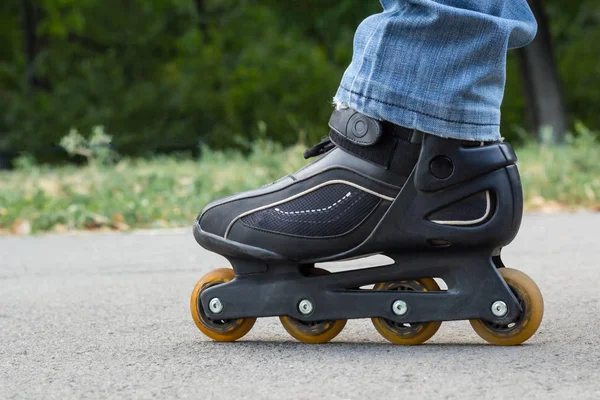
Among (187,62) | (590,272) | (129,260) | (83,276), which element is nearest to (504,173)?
(590,272)

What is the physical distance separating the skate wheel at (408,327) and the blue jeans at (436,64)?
0.34 meters

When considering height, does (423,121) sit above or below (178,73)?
above

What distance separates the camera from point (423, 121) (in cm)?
213

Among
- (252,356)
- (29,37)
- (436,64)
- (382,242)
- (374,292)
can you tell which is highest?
(29,37)

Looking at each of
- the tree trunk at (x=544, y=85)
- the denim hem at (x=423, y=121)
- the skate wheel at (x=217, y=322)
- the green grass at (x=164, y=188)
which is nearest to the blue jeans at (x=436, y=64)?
the denim hem at (x=423, y=121)

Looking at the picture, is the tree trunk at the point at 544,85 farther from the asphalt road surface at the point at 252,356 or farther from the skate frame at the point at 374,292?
the skate frame at the point at 374,292

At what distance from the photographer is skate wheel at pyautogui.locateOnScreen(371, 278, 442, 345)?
7.04 feet

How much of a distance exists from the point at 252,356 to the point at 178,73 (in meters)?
19.4

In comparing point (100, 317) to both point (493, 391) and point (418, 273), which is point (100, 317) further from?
point (493, 391)

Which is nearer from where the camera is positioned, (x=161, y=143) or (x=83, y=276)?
(x=83, y=276)

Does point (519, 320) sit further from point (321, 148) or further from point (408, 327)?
point (321, 148)

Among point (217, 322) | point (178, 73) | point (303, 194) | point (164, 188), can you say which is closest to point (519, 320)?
point (303, 194)

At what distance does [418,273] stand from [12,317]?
1.30 m

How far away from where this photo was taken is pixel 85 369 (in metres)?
2.04
